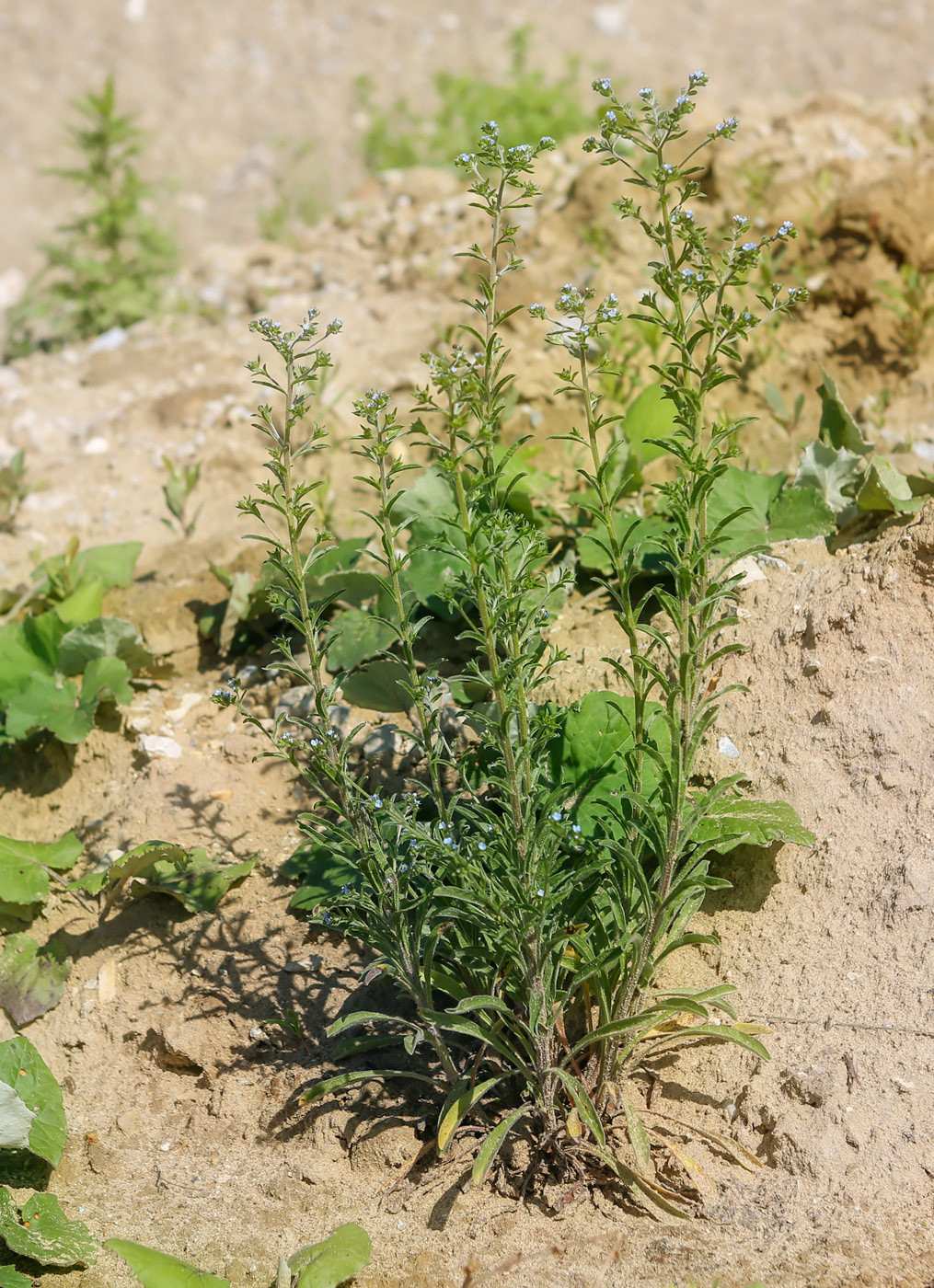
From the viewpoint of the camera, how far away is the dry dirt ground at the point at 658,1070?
6.89 ft

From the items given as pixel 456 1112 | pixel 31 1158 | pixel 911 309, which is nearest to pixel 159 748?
pixel 31 1158

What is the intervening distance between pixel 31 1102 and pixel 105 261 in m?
5.00

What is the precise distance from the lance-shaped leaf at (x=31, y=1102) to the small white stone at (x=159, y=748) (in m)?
0.95

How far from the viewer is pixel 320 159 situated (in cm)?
938

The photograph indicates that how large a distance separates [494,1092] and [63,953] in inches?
47.6

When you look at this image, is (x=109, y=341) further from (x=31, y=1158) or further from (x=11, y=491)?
(x=31, y=1158)

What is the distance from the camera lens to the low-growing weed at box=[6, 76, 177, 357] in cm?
577

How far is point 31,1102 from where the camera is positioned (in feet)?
7.79

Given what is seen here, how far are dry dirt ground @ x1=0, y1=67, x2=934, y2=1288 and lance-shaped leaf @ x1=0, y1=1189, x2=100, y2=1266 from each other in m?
0.08

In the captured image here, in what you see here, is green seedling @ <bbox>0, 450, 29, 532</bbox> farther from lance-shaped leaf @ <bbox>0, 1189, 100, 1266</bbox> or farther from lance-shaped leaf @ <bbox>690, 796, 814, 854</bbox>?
lance-shaped leaf @ <bbox>690, 796, 814, 854</bbox>

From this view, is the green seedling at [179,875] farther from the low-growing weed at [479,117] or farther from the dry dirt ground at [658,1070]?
the low-growing weed at [479,117]

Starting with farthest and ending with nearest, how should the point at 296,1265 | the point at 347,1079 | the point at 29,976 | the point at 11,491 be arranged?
the point at 11,491 → the point at 29,976 → the point at 347,1079 → the point at 296,1265

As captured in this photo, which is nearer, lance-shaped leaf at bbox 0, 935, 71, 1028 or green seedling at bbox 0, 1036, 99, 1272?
green seedling at bbox 0, 1036, 99, 1272

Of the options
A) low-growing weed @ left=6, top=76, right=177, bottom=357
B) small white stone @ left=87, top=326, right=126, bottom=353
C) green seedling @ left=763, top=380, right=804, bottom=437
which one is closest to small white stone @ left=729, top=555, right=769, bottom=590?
green seedling @ left=763, top=380, right=804, bottom=437
